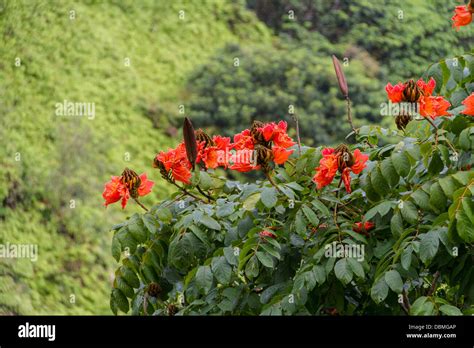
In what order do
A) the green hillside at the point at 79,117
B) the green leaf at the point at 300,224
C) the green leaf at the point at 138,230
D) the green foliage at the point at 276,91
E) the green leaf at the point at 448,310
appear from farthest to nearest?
the green foliage at the point at 276,91, the green hillside at the point at 79,117, the green leaf at the point at 138,230, the green leaf at the point at 300,224, the green leaf at the point at 448,310

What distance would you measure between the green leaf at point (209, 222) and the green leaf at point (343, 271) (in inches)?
14.6

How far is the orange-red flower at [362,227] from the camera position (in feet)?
7.19

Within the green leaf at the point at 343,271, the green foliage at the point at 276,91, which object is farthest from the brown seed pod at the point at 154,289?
the green foliage at the point at 276,91

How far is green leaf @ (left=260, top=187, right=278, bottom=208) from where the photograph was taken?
2.08 metres

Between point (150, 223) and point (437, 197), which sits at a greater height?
point (437, 197)

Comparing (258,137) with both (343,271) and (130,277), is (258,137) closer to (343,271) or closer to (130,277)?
(343,271)

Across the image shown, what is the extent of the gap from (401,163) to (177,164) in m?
0.65

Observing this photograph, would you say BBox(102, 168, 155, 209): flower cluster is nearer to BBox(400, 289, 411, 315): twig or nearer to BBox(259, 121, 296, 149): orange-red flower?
BBox(259, 121, 296, 149): orange-red flower

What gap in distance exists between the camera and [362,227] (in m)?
2.19

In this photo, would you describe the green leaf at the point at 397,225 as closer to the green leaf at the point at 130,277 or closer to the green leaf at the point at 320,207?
the green leaf at the point at 320,207

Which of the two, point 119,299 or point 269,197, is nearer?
point 269,197

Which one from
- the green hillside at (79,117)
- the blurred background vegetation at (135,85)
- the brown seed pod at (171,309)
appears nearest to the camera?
the brown seed pod at (171,309)

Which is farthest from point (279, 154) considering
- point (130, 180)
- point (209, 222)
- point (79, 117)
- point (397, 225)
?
point (79, 117)
